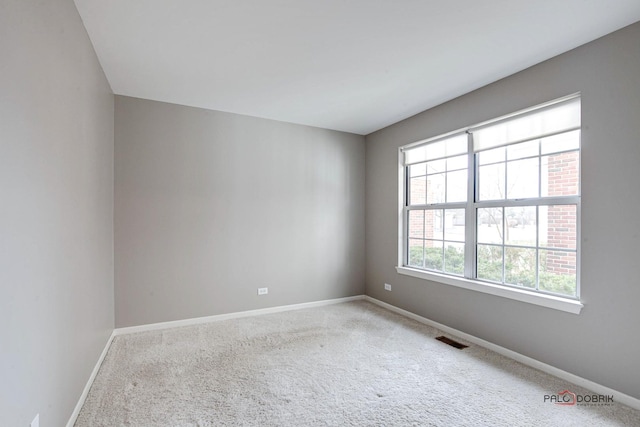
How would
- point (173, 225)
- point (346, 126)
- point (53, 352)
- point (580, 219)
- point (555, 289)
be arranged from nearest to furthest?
point (53, 352) < point (580, 219) < point (555, 289) < point (173, 225) < point (346, 126)

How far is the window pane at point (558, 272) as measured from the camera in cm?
261

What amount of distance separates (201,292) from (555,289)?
3.80 m

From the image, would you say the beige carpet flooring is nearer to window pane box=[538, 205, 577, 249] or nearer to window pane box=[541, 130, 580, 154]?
window pane box=[538, 205, 577, 249]

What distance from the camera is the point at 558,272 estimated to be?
2.69 metres

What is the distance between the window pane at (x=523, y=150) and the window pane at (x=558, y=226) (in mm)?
533

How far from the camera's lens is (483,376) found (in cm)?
259

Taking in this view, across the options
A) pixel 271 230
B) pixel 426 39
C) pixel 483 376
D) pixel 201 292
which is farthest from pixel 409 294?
pixel 426 39

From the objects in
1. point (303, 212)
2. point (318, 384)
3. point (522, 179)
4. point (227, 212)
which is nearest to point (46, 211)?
point (318, 384)

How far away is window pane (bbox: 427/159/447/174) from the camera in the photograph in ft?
12.8

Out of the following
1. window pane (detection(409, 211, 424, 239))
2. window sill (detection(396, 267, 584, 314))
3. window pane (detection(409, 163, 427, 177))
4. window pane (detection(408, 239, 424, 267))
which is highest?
window pane (detection(409, 163, 427, 177))

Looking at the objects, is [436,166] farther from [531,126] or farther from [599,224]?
[599,224]

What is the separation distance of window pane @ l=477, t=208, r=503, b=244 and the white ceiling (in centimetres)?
135

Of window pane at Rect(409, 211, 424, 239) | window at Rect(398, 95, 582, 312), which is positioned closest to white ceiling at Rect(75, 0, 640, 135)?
window at Rect(398, 95, 582, 312)

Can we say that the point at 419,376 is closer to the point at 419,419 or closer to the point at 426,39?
the point at 419,419
